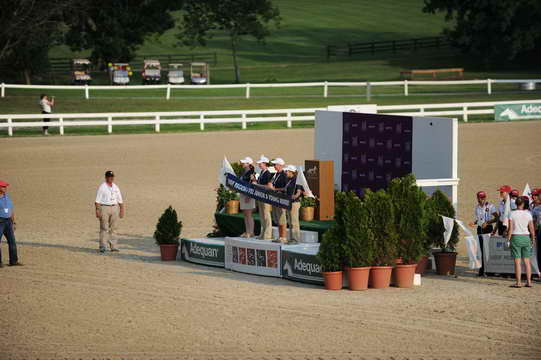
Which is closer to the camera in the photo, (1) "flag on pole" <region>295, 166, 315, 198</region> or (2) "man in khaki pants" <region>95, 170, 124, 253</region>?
(1) "flag on pole" <region>295, 166, 315, 198</region>

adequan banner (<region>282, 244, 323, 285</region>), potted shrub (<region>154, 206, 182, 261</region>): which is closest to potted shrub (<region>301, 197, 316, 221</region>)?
adequan banner (<region>282, 244, 323, 285</region>)

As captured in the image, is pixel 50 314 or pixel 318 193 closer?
pixel 50 314

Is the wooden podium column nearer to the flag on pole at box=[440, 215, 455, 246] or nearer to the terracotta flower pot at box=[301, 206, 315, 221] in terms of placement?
the terracotta flower pot at box=[301, 206, 315, 221]

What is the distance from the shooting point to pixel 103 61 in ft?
218

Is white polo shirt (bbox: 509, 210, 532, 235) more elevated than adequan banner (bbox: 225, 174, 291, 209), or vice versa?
Result: adequan banner (bbox: 225, 174, 291, 209)

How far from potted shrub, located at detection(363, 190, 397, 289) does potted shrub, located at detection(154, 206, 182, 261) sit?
191 inches

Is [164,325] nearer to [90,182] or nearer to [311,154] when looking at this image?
[90,182]

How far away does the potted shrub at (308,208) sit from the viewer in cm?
2123

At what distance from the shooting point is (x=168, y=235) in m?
20.9

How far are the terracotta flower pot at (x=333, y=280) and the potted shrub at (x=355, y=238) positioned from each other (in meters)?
0.18

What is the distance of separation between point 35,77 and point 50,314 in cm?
6044

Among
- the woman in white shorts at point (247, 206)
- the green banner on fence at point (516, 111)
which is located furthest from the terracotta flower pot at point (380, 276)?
the green banner on fence at point (516, 111)

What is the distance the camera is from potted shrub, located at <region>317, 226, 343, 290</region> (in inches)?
680

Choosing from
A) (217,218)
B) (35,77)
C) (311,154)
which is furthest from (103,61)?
(217,218)
